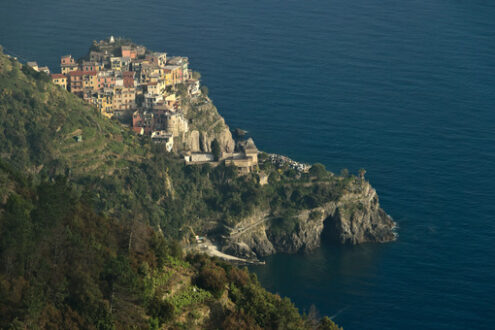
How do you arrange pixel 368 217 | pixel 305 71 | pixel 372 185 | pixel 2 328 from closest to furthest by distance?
pixel 2 328, pixel 368 217, pixel 372 185, pixel 305 71

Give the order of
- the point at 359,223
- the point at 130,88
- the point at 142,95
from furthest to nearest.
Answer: the point at 142,95
the point at 130,88
the point at 359,223

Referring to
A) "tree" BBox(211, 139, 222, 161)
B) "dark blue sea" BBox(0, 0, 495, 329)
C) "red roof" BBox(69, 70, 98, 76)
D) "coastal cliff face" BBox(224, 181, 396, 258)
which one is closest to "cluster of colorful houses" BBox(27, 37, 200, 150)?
"red roof" BBox(69, 70, 98, 76)

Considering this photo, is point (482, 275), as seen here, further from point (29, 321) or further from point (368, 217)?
point (29, 321)

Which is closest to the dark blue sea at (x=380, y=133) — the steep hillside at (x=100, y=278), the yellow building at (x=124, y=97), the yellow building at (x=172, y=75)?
the yellow building at (x=172, y=75)

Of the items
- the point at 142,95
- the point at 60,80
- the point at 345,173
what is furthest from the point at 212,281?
the point at 60,80

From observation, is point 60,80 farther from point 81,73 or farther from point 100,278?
point 100,278

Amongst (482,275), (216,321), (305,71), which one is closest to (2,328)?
(216,321)
